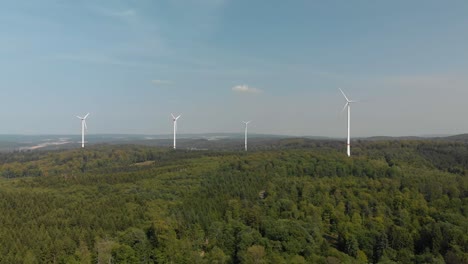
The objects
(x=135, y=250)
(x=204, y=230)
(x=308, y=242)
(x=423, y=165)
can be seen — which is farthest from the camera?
(x=423, y=165)

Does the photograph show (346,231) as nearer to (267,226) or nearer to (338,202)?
(267,226)

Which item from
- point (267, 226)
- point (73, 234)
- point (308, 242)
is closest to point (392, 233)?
point (308, 242)

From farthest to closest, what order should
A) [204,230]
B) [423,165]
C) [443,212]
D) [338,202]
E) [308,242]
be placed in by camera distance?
[423,165] < [338,202] < [443,212] < [204,230] < [308,242]

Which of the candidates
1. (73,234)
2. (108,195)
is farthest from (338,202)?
(73,234)

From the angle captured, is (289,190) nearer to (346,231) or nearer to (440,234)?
(346,231)

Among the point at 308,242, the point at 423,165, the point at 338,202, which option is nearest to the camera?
the point at 308,242

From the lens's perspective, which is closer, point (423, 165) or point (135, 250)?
point (135, 250)
